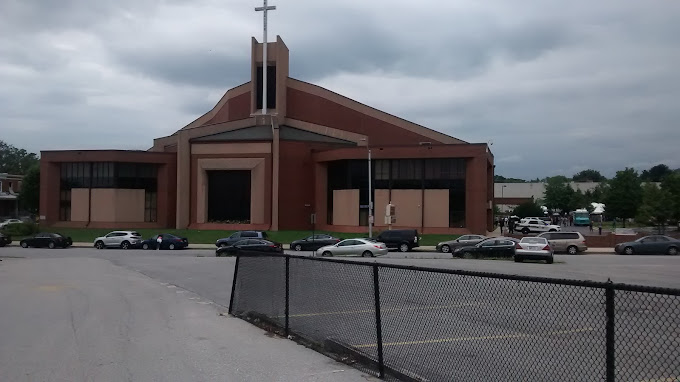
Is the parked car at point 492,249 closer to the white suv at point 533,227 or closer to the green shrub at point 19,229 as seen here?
the white suv at point 533,227

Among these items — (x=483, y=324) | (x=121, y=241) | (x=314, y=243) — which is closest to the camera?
(x=483, y=324)

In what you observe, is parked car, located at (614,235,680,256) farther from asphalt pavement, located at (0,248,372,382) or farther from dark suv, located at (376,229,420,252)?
asphalt pavement, located at (0,248,372,382)

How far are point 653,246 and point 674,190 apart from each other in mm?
32104

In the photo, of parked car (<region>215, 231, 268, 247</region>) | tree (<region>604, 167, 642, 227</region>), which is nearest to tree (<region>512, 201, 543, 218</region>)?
tree (<region>604, 167, 642, 227</region>)

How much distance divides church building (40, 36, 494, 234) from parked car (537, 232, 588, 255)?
15939mm

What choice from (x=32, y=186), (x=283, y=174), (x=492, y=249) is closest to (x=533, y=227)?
(x=283, y=174)

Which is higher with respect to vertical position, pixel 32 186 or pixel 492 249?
pixel 32 186

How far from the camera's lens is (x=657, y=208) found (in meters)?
62.6

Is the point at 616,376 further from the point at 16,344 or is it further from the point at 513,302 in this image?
the point at 16,344

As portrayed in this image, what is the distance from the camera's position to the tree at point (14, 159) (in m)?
158

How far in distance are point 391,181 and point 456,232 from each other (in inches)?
307

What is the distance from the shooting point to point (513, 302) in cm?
592

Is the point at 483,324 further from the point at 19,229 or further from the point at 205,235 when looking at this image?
the point at 19,229

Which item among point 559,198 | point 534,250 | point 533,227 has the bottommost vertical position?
point 534,250
